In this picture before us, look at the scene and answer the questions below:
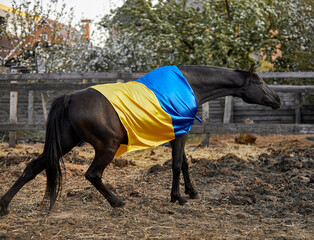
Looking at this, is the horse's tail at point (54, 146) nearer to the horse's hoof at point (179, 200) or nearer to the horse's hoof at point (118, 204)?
the horse's hoof at point (118, 204)

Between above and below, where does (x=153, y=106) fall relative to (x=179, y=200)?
above

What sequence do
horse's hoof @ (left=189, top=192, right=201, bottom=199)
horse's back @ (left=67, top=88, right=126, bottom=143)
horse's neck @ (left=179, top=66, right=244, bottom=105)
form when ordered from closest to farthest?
horse's back @ (left=67, top=88, right=126, bottom=143), horse's hoof @ (left=189, top=192, right=201, bottom=199), horse's neck @ (left=179, top=66, right=244, bottom=105)

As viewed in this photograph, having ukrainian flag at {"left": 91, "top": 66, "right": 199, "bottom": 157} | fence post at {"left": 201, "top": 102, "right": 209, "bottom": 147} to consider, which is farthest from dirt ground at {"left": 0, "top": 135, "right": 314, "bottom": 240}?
fence post at {"left": 201, "top": 102, "right": 209, "bottom": 147}

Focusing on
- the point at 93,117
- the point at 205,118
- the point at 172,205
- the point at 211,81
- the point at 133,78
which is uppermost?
the point at 211,81

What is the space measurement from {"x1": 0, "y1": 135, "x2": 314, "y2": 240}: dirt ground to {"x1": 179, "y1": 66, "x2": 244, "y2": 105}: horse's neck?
48.7 inches

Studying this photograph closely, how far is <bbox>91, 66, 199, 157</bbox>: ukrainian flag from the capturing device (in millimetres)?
4039

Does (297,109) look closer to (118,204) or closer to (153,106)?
(153,106)

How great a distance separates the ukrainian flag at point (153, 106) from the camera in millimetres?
4039

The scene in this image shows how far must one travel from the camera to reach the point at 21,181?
154 inches

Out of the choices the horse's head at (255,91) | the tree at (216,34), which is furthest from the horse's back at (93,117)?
the tree at (216,34)

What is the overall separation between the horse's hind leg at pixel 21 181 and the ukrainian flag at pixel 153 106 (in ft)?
2.80

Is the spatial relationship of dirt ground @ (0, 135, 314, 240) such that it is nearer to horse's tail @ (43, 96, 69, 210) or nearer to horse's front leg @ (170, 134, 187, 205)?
horse's front leg @ (170, 134, 187, 205)

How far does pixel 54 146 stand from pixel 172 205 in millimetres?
1483

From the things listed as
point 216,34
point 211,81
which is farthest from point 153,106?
point 216,34
